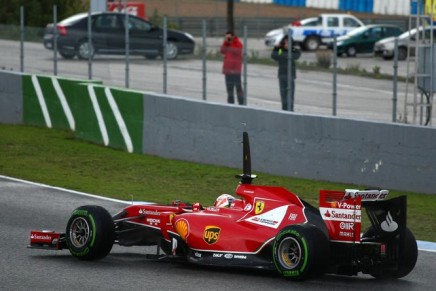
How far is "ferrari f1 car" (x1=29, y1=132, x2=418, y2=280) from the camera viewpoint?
9586 mm

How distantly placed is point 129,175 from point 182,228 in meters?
7.67

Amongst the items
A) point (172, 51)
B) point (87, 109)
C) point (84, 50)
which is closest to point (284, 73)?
point (87, 109)

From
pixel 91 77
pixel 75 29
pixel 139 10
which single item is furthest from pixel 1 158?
pixel 139 10

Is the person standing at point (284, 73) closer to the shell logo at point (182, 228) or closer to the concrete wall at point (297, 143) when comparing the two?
the concrete wall at point (297, 143)

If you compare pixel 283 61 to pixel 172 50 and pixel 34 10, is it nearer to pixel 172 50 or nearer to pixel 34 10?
pixel 172 50

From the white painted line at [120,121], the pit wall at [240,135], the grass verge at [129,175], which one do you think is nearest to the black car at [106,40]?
the pit wall at [240,135]

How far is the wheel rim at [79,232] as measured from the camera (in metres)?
10.6

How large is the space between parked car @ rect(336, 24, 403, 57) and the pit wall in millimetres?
23116

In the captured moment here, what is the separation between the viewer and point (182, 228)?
10305 mm

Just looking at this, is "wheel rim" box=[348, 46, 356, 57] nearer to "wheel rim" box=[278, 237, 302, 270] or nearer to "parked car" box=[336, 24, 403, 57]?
"parked car" box=[336, 24, 403, 57]

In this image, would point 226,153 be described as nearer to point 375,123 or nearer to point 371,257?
point 375,123

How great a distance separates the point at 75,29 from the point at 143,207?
56.8ft

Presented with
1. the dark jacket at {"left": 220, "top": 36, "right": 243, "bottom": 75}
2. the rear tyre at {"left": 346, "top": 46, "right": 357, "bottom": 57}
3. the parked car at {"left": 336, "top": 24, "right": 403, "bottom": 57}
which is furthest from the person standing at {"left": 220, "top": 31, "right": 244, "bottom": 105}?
the rear tyre at {"left": 346, "top": 46, "right": 357, "bottom": 57}

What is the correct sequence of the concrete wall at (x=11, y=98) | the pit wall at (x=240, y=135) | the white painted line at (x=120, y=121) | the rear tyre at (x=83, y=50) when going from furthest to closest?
the rear tyre at (x=83, y=50) < the concrete wall at (x=11, y=98) < the white painted line at (x=120, y=121) < the pit wall at (x=240, y=135)
